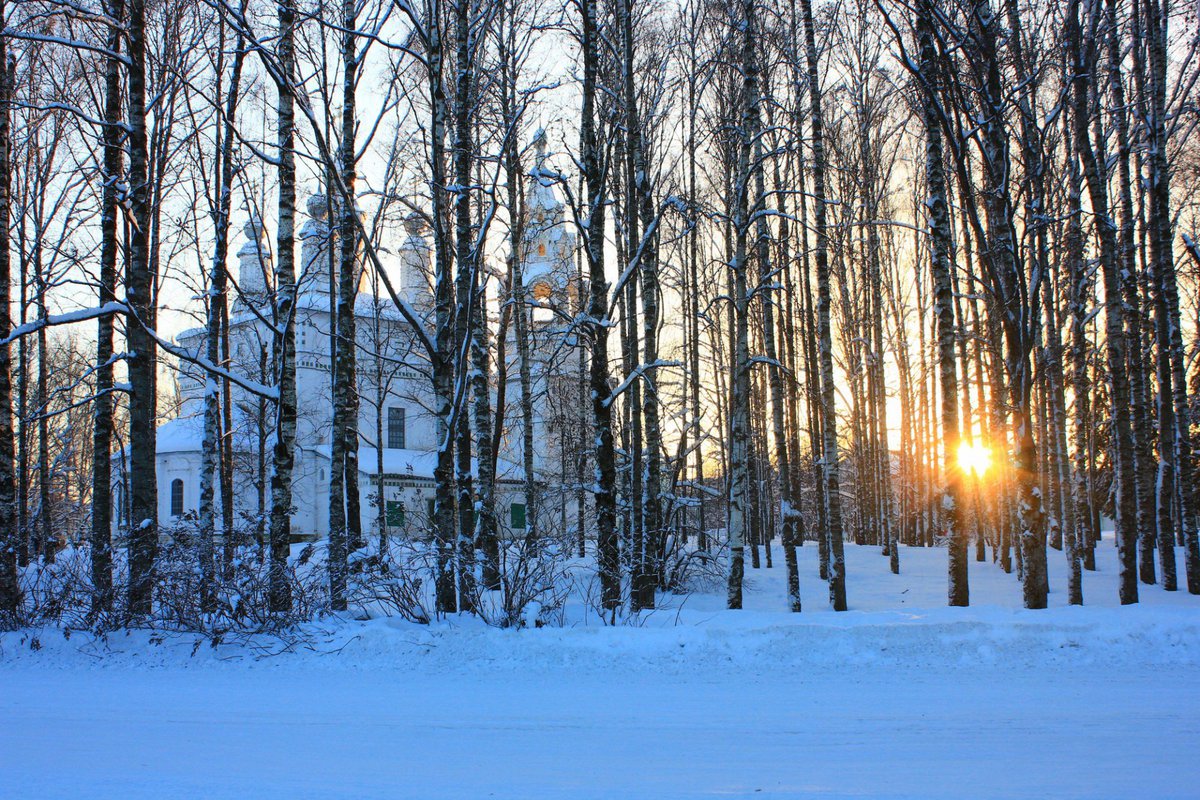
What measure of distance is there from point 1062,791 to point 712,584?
12.5 meters

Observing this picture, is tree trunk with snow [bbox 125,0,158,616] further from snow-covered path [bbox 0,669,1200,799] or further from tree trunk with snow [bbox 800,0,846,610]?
tree trunk with snow [bbox 800,0,846,610]

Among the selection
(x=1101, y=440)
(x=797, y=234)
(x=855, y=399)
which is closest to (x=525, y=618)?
(x=797, y=234)

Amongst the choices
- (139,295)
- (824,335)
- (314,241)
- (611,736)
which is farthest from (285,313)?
(824,335)

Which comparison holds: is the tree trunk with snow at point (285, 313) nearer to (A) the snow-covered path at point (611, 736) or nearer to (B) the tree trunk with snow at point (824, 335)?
(A) the snow-covered path at point (611, 736)

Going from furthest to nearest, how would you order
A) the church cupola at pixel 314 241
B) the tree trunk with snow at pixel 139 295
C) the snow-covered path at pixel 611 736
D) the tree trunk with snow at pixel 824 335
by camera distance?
the tree trunk with snow at pixel 824 335 < the church cupola at pixel 314 241 < the tree trunk with snow at pixel 139 295 < the snow-covered path at pixel 611 736

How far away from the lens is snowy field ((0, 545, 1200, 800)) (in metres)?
4.39

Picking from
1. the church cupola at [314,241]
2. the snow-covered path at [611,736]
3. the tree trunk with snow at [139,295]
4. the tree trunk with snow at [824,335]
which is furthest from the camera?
the tree trunk with snow at [824,335]

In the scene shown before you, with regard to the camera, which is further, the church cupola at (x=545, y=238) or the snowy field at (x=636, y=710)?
the church cupola at (x=545, y=238)

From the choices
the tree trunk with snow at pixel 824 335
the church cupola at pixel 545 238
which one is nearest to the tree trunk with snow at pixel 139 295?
the church cupola at pixel 545 238

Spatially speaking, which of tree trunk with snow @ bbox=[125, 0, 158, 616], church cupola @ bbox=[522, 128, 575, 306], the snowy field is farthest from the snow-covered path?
church cupola @ bbox=[522, 128, 575, 306]

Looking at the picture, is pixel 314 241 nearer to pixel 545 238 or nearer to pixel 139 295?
pixel 139 295

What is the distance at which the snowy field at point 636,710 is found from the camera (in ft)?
14.4

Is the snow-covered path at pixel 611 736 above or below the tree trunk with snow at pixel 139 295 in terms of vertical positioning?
below

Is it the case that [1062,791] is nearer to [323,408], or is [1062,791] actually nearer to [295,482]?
[295,482]
